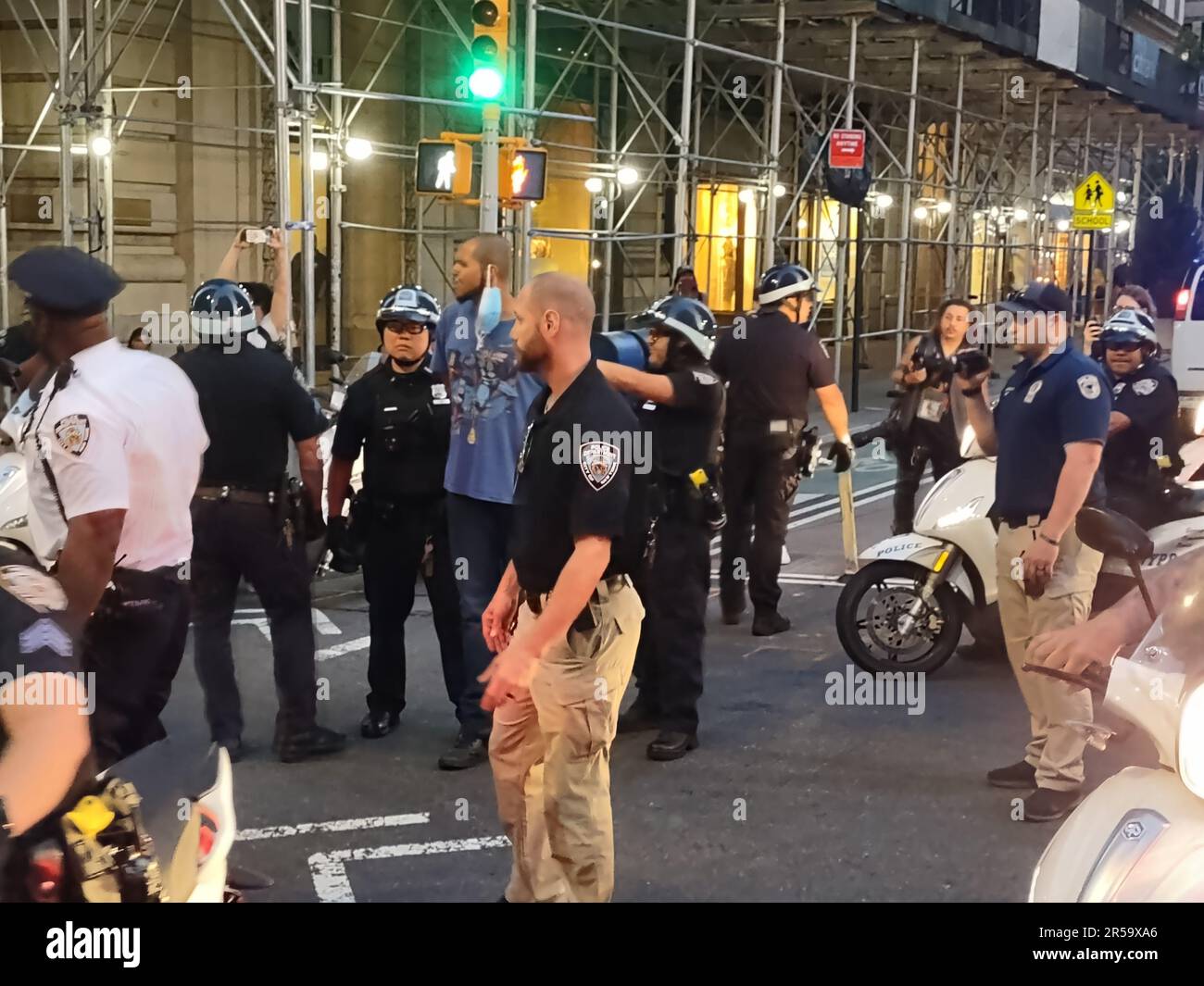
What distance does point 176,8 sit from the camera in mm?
14008

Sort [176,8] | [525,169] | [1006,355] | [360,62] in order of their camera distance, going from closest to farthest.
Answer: [525,169] < [176,8] < [360,62] < [1006,355]

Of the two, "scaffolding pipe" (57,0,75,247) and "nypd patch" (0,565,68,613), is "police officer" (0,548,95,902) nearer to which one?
"nypd patch" (0,565,68,613)

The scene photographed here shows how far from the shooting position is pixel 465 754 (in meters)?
5.69

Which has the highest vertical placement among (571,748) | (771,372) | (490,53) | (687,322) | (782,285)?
(490,53)

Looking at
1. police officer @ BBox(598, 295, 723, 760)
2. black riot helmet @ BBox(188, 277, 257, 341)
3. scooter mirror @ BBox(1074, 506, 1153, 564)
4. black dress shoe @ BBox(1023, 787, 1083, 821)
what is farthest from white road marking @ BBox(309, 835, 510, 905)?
scooter mirror @ BBox(1074, 506, 1153, 564)

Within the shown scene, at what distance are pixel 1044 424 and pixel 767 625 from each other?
2.80 metres

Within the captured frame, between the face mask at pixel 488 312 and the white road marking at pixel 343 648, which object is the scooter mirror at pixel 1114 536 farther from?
the white road marking at pixel 343 648

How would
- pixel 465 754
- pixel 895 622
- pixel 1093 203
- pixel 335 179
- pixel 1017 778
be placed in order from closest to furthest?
1. pixel 1017 778
2. pixel 465 754
3. pixel 895 622
4. pixel 335 179
5. pixel 1093 203

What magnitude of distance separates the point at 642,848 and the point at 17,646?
9.05 ft

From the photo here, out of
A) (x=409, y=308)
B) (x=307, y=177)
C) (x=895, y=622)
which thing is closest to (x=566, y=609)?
(x=409, y=308)

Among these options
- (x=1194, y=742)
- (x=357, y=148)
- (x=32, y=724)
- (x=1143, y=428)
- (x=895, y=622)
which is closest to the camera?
(x=32, y=724)

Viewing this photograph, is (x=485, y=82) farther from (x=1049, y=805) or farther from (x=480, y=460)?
(x=1049, y=805)
